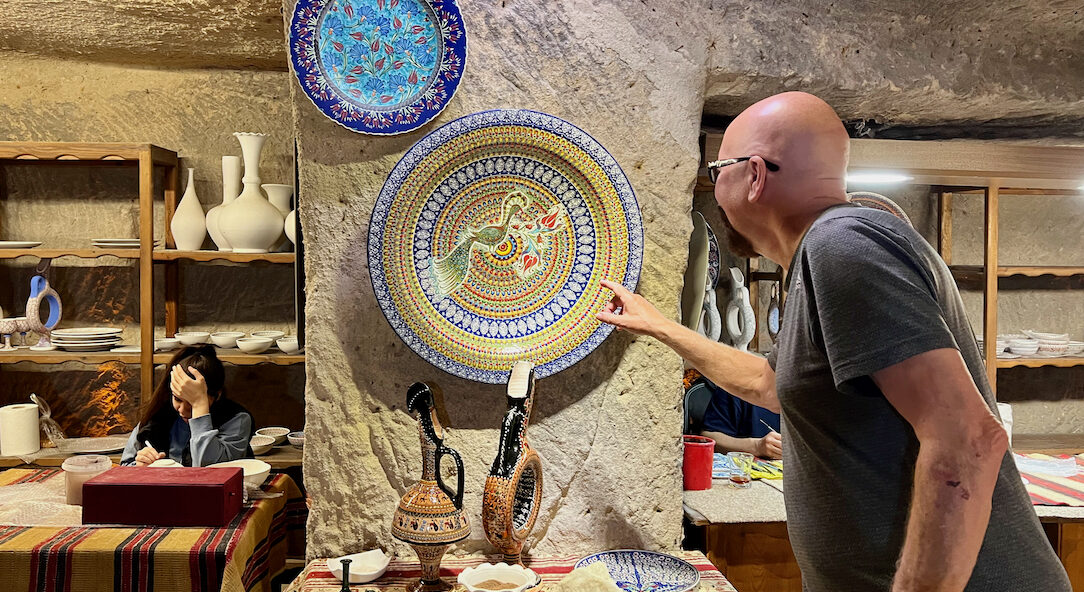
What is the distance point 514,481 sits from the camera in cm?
156

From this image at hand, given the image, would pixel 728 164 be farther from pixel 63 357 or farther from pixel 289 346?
pixel 63 357

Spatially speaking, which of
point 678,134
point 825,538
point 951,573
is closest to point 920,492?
point 951,573

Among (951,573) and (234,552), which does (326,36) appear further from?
(951,573)

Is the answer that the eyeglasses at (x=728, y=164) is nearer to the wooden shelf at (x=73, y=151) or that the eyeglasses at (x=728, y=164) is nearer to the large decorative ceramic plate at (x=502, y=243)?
the large decorative ceramic plate at (x=502, y=243)

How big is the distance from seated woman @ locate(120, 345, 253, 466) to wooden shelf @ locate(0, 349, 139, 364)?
1.27 ft

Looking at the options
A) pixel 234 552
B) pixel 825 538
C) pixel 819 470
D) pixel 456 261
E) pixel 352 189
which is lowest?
pixel 234 552

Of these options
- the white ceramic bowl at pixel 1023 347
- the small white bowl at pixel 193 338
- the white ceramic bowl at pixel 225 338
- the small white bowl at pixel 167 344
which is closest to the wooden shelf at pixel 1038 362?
the white ceramic bowl at pixel 1023 347

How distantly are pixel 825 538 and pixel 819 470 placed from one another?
0.10 m

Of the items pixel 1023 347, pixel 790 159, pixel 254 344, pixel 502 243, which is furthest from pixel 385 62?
pixel 1023 347

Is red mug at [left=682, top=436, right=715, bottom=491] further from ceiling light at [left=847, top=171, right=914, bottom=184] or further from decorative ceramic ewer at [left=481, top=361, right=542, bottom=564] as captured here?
ceiling light at [left=847, top=171, right=914, bottom=184]

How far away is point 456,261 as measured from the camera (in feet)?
5.82

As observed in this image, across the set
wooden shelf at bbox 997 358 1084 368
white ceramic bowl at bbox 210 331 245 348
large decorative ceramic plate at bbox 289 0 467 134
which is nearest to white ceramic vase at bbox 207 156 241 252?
white ceramic bowl at bbox 210 331 245 348

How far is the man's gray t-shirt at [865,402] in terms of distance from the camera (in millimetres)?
971

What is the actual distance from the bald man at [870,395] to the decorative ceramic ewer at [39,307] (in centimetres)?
316
